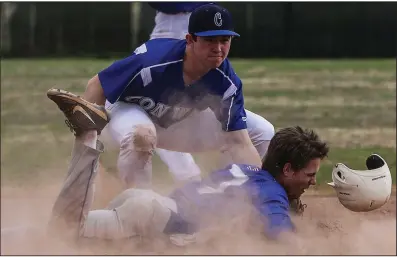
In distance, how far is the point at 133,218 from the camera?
10.4 ft

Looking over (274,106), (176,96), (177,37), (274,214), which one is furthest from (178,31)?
(274,106)

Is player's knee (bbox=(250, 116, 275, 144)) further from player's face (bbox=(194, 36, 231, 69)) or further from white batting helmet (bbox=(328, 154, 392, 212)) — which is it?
white batting helmet (bbox=(328, 154, 392, 212))

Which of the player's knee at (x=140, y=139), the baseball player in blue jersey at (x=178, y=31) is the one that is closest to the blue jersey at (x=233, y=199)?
the player's knee at (x=140, y=139)

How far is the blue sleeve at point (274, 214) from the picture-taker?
9.58 feet

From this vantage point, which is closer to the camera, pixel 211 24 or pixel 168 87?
pixel 211 24

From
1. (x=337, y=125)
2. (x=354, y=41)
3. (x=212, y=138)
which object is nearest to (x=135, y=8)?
(x=354, y=41)

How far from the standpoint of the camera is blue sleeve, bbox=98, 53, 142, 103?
3.71 meters

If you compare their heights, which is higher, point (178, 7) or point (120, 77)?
point (178, 7)

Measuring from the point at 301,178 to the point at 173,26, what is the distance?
1.63 meters

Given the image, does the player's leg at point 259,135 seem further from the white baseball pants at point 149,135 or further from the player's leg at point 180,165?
the player's leg at point 180,165

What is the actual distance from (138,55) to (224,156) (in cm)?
75

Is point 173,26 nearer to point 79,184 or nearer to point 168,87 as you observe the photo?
point 168,87

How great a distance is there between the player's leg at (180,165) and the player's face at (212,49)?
1040 mm

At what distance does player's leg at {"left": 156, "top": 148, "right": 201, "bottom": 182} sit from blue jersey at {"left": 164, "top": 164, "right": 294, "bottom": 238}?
121 cm
